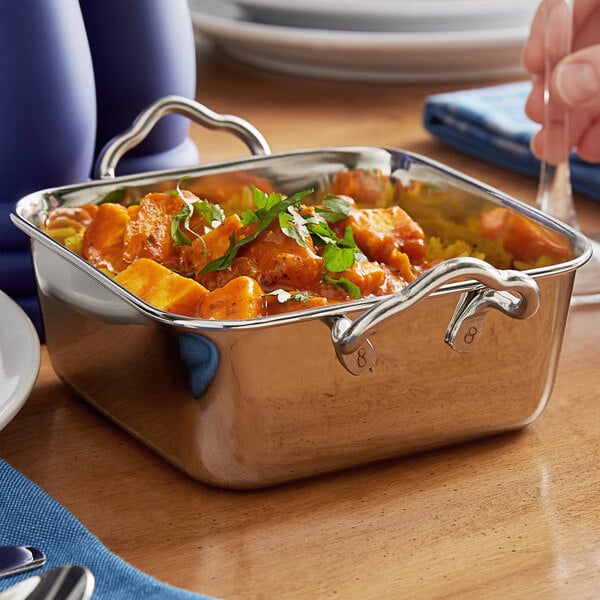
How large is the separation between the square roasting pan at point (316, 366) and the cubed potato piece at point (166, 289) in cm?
2

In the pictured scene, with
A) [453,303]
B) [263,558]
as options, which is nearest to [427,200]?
[453,303]

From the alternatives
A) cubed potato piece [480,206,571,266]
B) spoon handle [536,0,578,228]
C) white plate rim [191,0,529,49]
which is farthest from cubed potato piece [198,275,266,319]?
white plate rim [191,0,529,49]

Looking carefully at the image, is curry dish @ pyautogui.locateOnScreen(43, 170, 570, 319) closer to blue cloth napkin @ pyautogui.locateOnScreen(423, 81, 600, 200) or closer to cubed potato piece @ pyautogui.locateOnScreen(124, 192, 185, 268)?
cubed potato piece @ pyautogui.locateOnScreen(124, 192, 185, 268)

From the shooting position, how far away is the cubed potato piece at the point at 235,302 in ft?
2.24

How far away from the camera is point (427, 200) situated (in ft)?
3.05

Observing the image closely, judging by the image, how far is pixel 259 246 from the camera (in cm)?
76

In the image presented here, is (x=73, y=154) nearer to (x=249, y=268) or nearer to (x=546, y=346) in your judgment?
(x=249, y=268)

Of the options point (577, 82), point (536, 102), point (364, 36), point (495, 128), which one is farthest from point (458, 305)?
point (364, 36)

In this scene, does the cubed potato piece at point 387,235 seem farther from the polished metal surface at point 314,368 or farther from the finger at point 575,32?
the finger at point 575,32

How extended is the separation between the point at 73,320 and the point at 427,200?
0.31m

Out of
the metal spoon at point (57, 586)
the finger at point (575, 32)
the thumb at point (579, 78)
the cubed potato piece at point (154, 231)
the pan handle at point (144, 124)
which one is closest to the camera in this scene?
the metal spoon at point (57, 586)

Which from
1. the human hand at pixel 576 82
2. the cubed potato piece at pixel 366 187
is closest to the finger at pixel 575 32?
the human hand at pixel 576 82

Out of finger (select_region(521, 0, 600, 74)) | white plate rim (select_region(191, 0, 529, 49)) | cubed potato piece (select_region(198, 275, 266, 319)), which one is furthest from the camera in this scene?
white plate rim (select_region(191, 0, 529, 49))

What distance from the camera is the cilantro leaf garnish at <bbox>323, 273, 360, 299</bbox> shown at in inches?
29.1
